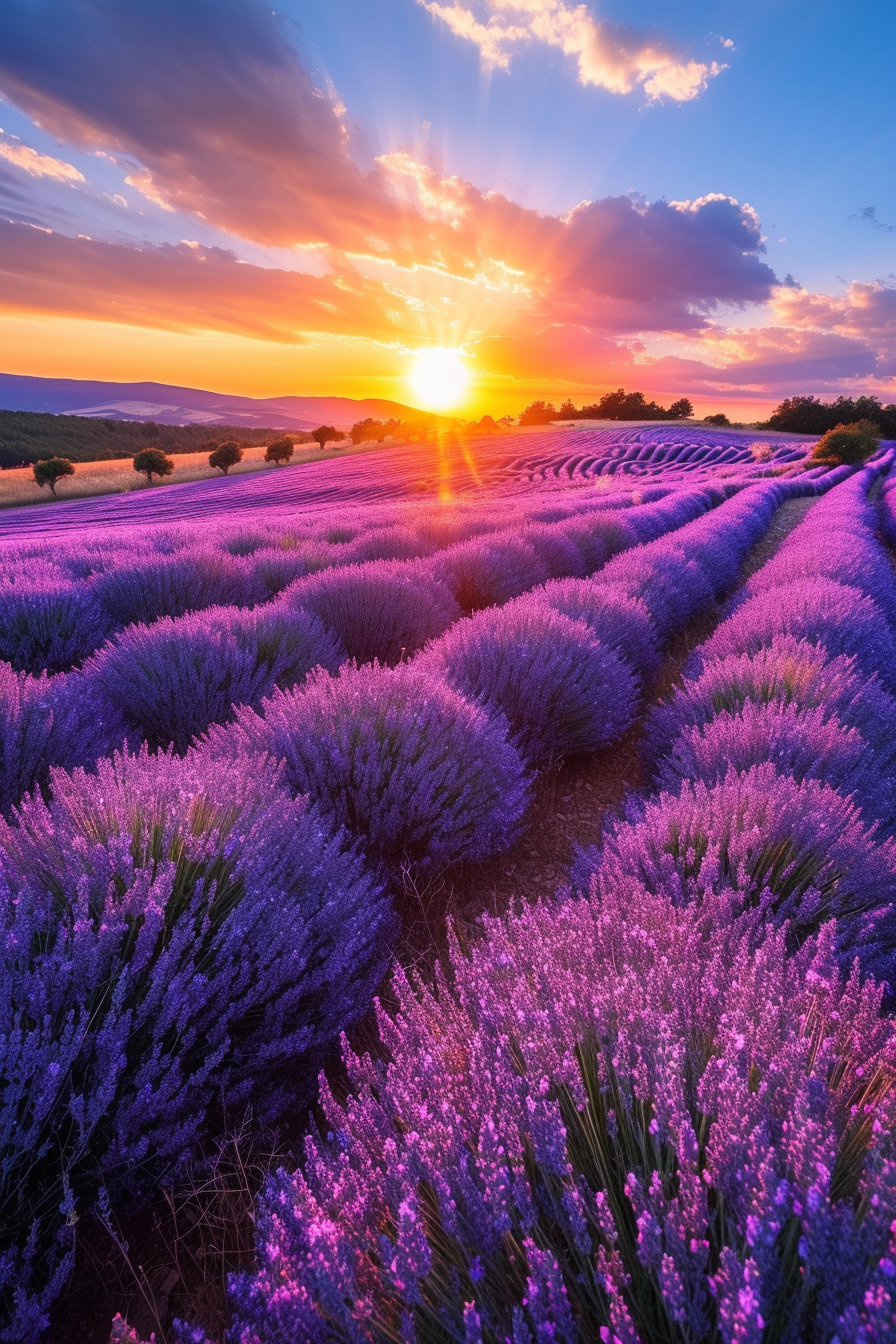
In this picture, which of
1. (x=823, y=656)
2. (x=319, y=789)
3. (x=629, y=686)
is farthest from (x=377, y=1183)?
(x=823, y=656)

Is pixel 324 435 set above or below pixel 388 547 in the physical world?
above

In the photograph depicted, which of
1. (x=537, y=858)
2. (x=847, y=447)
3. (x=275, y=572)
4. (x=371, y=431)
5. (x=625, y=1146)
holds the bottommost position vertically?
(x=537, y=858)

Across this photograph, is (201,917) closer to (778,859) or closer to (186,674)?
(778,859)

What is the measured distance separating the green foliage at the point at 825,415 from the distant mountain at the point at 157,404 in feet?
295

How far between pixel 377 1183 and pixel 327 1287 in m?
0.21

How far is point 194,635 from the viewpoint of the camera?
10.3 feet

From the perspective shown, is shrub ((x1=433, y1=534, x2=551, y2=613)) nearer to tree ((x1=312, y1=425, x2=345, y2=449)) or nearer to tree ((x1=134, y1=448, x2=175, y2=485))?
tree ((x1=134, y1=448, x2=175, y2=485))

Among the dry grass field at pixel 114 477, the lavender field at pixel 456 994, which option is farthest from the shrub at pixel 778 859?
the dry grass field at pixel 114 477

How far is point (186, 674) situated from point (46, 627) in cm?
165

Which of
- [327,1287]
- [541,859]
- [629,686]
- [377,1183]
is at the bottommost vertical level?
[541,859]

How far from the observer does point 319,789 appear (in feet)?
6.83

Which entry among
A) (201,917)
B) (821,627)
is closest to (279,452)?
(821,627)

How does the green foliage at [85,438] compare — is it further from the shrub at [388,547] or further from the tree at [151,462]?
the shrub at [388,547]

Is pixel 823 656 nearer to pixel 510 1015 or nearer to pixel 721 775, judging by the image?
pixel 721 775
